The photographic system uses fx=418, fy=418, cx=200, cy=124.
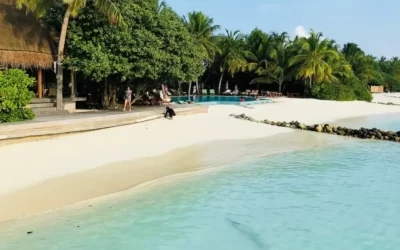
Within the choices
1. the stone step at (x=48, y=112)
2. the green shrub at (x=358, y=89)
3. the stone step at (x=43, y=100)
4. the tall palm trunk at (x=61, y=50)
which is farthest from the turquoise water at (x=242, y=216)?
the green shrub at (x=358, y=89)

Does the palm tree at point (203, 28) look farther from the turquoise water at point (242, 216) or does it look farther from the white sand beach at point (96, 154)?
the turquoise water at point (242, 216)

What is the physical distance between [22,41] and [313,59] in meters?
29.2

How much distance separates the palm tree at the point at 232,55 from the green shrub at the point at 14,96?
1189 inches

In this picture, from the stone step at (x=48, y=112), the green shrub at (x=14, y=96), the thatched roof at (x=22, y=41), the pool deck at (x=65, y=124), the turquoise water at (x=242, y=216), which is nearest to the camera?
the turquoise water at (x=242, y=216)

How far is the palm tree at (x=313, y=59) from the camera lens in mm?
40625

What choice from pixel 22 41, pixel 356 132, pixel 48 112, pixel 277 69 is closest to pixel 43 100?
pixel 48 112

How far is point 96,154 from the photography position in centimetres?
1257

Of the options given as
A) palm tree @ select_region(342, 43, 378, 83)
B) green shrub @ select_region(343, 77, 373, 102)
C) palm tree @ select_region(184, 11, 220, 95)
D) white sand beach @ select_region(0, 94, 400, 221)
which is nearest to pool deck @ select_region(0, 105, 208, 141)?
white sand beach @ select_region(0, 94, 400, 221)

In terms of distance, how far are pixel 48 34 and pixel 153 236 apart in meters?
15.4

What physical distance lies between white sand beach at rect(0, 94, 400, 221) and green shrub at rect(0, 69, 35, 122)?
205 centimetres

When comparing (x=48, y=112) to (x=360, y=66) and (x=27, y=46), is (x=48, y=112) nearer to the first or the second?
(x=27, y=46)

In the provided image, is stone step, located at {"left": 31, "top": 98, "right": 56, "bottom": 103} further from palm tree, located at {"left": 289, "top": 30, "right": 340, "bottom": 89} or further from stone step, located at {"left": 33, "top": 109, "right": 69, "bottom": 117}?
palm tree, located at {"left": 289, "top": 30, "right": 340, "bottom": 89}

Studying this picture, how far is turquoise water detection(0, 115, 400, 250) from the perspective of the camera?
284 inches

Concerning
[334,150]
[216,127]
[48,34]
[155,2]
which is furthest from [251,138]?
[48,34]
